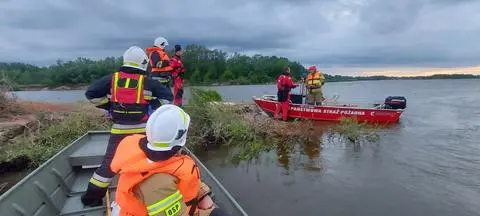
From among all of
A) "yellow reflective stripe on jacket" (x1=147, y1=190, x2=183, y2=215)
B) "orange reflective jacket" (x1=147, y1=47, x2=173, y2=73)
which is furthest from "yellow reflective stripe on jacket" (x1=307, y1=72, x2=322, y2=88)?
"yellow reflective stripe on jacket" (x1=147, y1=190, x2=183, y2=215)

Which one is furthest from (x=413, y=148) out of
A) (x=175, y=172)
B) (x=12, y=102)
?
(x=12, y=102)

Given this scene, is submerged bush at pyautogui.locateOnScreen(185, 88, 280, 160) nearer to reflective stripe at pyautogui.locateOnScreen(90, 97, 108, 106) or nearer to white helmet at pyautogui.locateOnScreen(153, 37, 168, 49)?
white helmet at pyautogui.locateOnScreen(153, 37, 168, 49)

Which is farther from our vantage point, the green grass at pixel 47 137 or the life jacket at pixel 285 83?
the life jacket at pixel 285 83

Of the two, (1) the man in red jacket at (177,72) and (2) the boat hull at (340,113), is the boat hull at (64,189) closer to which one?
(1) the man in red jacket at (177,72)

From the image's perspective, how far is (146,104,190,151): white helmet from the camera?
98.8 inches

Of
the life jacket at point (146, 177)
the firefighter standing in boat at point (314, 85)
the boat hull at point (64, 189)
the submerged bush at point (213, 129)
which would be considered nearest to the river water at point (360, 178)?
the submerged bush at point (213, 129)

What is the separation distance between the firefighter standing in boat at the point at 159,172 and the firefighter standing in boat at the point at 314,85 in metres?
13.2

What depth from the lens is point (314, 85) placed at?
1552cm

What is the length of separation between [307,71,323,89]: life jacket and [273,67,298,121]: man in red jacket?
804mm

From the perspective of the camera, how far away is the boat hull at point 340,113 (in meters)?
14.9

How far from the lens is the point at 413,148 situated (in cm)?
1165

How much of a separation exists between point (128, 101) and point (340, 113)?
11.9 meters

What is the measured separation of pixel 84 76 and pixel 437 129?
56383 mm

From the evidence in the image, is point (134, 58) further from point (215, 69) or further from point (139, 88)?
point (215, 69)
